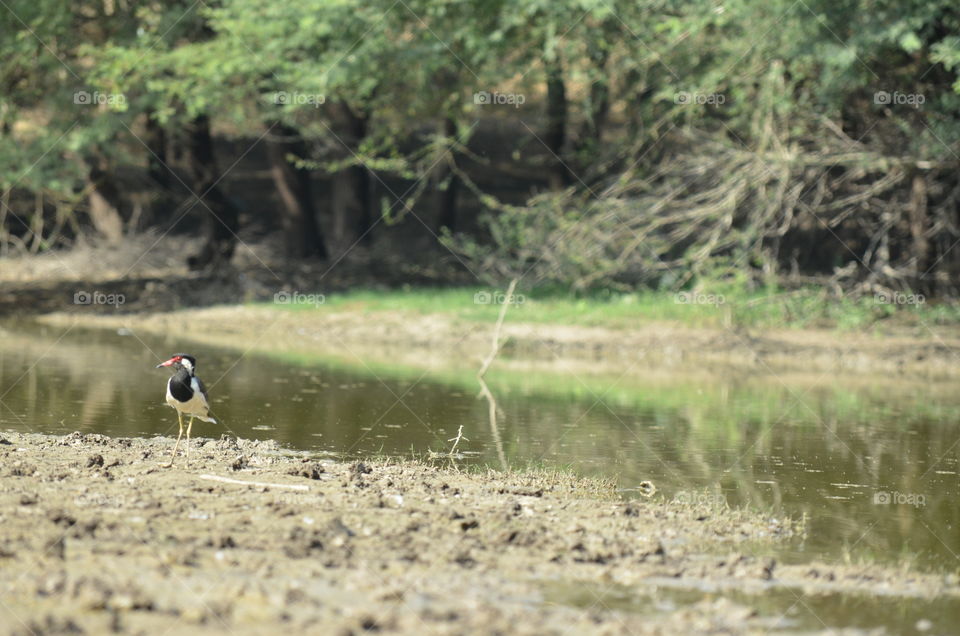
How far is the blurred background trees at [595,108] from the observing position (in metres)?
19.8

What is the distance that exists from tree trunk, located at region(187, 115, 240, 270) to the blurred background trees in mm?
50

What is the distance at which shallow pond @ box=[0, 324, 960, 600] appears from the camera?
370 inches

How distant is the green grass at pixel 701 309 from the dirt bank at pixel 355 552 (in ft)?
39.2

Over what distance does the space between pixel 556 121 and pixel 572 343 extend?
20.2ft

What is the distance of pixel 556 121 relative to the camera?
2467cm

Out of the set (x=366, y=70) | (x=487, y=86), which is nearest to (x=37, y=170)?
(x=366, y=70)

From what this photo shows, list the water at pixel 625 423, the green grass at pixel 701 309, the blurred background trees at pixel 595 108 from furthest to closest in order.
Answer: the green grass at pixel 701 309, the blurred background trees at pixel 595 108, the water at pixel 625 423

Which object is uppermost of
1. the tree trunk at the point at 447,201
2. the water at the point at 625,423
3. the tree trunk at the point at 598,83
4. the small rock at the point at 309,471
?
the tree trunk at the point at 598,83

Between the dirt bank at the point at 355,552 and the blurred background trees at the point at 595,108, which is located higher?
the blurred background trees at the point at 595,108

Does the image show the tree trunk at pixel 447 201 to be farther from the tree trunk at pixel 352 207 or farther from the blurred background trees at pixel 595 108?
the blurred background trees at pixel 595 108

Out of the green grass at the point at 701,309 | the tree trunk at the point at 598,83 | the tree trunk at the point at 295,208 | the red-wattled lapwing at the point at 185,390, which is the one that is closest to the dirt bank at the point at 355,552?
the red-wattled lapwing at the point at 185,390

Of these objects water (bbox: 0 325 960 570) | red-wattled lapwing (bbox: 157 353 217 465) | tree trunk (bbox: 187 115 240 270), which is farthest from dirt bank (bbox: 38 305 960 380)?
red-wattled lapwing (bbox: 157 353 217 465)

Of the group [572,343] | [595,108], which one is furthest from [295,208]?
[572,343]

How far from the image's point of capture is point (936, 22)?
18.7 m
